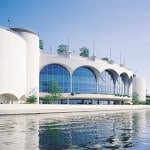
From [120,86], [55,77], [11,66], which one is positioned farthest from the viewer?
[120,86]

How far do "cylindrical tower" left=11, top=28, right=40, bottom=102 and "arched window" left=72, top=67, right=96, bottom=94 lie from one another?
17.6 meters

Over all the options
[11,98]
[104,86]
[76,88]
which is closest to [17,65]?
[11,98]

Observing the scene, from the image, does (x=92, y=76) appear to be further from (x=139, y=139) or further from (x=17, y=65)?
(x=139, y=139)

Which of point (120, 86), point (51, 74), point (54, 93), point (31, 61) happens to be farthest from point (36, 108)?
point (120, 86)

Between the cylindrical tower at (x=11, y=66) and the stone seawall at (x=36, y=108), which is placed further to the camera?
the cylindrical tower at (x=11, y=66)

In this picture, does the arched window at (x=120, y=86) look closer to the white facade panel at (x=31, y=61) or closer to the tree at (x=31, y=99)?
the white facade panel at (x=31, y=61)

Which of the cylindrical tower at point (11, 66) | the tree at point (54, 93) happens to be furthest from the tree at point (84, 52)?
the cylindrical tower at point (11, 66)

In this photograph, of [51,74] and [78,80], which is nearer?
[51,74]

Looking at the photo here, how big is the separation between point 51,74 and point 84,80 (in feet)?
40.9

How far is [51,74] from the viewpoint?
4257 inches

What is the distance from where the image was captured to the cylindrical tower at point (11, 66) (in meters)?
75.1

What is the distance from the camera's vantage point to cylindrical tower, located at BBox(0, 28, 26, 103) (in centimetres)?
7512

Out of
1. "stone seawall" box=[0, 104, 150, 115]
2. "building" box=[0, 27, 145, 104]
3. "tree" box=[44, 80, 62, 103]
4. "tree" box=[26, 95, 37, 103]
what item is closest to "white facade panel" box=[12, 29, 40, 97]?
"building" box=[0, 27, 145, 104]

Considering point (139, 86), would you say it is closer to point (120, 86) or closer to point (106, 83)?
point (120, 86)
